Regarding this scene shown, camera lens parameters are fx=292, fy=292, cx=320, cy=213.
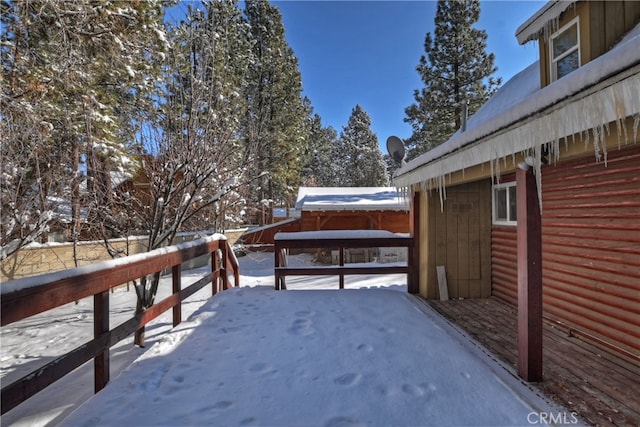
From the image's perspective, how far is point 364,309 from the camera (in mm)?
3750

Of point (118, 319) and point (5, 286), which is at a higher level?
point (5, 286)

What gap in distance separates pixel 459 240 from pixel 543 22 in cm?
320

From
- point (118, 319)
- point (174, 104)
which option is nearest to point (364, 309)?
point (174, 104)

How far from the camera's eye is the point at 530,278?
2.36 m

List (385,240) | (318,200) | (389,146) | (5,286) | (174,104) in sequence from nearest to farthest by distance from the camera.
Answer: (5,286)
(174,104)
(385,240)
(389,146)
(318,200)

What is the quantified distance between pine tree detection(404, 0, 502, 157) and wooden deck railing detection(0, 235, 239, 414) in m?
14.6

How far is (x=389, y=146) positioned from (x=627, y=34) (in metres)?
3.51

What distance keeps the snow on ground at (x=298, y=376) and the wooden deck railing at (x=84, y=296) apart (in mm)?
292

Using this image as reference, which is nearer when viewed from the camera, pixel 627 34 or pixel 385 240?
pixel 627 34

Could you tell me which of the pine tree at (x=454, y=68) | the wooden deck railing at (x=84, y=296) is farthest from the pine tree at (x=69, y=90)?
the pine tree at (x=454, y=68)

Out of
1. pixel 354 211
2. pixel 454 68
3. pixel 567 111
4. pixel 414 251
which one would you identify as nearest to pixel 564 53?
pixel 567 111

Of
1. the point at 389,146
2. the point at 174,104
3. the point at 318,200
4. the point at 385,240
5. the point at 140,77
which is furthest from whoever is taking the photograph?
the point at 318,200

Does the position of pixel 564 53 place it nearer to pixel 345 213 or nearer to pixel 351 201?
pixel 351 201

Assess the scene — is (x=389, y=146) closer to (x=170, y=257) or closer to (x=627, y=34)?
(x=627, y=34)
